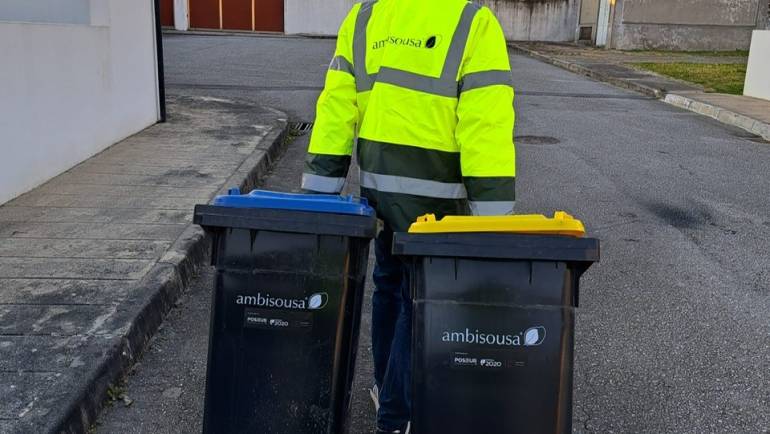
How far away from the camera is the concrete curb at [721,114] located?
11031 millimetres

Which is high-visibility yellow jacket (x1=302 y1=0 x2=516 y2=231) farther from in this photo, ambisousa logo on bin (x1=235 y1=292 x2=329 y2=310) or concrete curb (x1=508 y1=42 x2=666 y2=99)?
concrete curb (x1=508 y1=42 x2=666 y2=99)

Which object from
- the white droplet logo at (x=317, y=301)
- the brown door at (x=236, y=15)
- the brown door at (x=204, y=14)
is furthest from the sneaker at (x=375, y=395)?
the brown door at (x=204, y=14)

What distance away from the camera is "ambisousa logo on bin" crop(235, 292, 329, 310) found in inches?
97.6

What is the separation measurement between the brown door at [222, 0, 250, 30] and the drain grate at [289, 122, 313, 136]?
20.8m

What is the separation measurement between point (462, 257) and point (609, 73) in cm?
1673

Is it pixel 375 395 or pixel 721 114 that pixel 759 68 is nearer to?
pixel 721 114

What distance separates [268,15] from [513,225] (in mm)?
29143

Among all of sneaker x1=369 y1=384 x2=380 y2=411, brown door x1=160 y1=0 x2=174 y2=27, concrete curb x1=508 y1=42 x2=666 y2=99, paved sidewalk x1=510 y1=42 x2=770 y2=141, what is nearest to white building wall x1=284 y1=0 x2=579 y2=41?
paved sidewalk x1=510 y1=42 x2=770 y2=141

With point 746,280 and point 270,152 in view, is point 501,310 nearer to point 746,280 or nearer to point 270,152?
point 746,280

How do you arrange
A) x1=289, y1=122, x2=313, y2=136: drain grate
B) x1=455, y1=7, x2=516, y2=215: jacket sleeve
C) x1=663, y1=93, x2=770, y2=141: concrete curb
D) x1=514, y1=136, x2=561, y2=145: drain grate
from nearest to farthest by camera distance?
1. x1=455, y1=7, x2=516, y2=215: jacket sleeve
2. x1=514, y1=136, x2=561, y2=145: drain grate
3. x1=289, y1=122, x2=313, y2=136: drain grate
4. x1=663, y1=93, x2=770, y2=141: concrete curb

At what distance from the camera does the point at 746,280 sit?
16.7 ft

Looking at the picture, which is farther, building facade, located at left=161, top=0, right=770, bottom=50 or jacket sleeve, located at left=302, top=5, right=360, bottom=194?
building facade, located at left=161, top=0, right=770, bottom=50

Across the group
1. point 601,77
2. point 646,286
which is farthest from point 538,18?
point 646,286

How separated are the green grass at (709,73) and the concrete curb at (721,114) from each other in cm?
146
